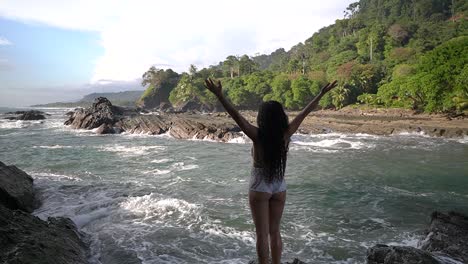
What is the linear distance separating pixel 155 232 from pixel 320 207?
5.66 metres

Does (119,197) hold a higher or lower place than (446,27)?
lower

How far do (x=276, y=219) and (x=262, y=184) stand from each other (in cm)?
51

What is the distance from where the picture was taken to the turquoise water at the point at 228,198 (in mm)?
8320

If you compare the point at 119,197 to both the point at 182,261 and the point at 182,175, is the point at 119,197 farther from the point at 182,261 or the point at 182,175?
the point at 182,261

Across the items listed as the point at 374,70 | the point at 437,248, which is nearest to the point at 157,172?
the point at 437,248

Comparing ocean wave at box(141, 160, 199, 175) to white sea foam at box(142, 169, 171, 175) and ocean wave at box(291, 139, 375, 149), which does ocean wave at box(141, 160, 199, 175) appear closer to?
white sea foam at box(142, 169, 171, 175)

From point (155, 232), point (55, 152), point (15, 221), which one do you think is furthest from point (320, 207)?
point (55, 152)

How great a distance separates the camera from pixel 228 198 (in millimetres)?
12516

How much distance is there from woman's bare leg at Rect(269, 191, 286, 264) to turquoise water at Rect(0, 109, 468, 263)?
11.7ft

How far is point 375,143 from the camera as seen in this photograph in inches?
1081

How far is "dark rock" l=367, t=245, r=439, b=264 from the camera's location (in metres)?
5.58

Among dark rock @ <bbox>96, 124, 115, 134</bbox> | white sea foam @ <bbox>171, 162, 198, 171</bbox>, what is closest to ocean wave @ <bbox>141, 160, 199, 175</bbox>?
white sea foam @ <bbox>171, 162, 198, 171</bbox>

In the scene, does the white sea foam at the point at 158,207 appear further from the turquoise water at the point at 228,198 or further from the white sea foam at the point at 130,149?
the white sea foam at the point at 130,149

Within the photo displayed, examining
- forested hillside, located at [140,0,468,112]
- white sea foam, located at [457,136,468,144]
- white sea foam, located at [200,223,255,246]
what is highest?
forested hillside, located at [140,0,468,112]
